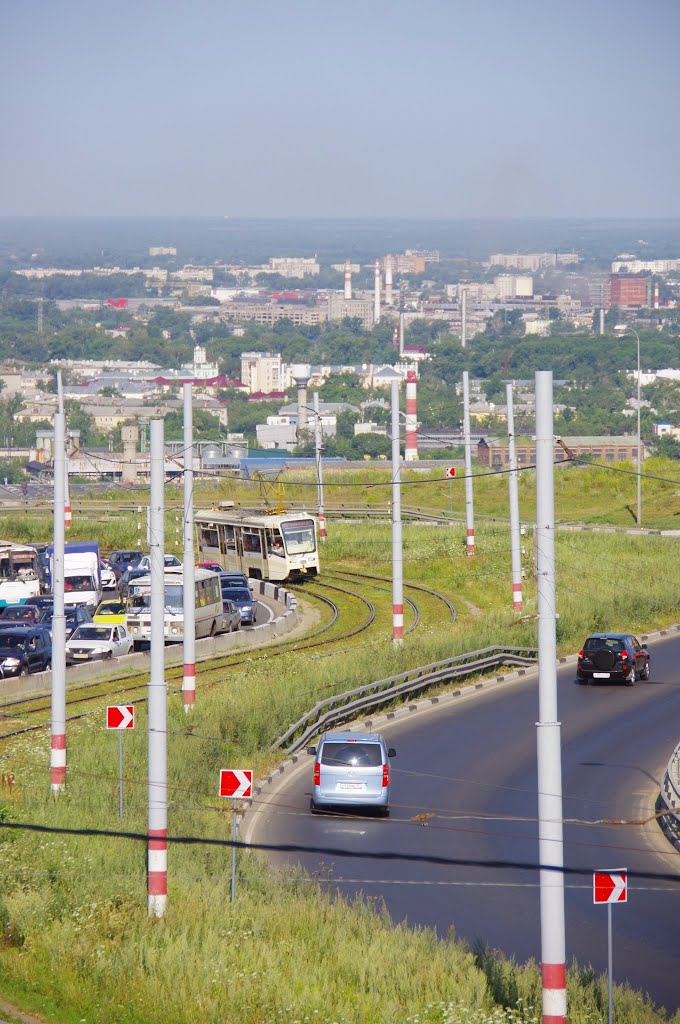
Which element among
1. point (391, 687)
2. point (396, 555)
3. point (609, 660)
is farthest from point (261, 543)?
point (391, 687)

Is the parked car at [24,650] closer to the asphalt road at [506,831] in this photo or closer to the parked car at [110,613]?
the parked car at [110,613]

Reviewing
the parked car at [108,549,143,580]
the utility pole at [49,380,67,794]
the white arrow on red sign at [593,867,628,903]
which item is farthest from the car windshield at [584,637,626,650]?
the parked car at [108,549,143,580]

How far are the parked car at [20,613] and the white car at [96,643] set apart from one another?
3.55 metres

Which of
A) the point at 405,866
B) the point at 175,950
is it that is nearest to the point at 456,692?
the point at 405,866

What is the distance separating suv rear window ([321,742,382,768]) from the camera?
23.7 meters

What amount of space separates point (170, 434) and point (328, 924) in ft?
413

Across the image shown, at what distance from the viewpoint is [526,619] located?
135ft

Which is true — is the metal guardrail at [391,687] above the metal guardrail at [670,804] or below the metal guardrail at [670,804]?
below

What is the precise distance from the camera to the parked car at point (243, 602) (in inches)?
1722

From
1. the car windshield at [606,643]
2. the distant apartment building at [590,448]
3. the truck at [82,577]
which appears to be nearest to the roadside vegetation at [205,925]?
the car windshield at [606,643]

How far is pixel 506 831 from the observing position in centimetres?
2241

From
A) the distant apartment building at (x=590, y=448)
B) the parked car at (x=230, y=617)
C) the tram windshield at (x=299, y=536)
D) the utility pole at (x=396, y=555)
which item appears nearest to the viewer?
the utility pole at (x=396, y=555)

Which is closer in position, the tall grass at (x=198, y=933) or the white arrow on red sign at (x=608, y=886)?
the tall grass at (x=198, y=933)

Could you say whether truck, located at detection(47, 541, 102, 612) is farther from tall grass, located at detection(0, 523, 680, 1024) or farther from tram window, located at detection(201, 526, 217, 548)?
tall grass, located at detection(0, 523, 680, 1024)
